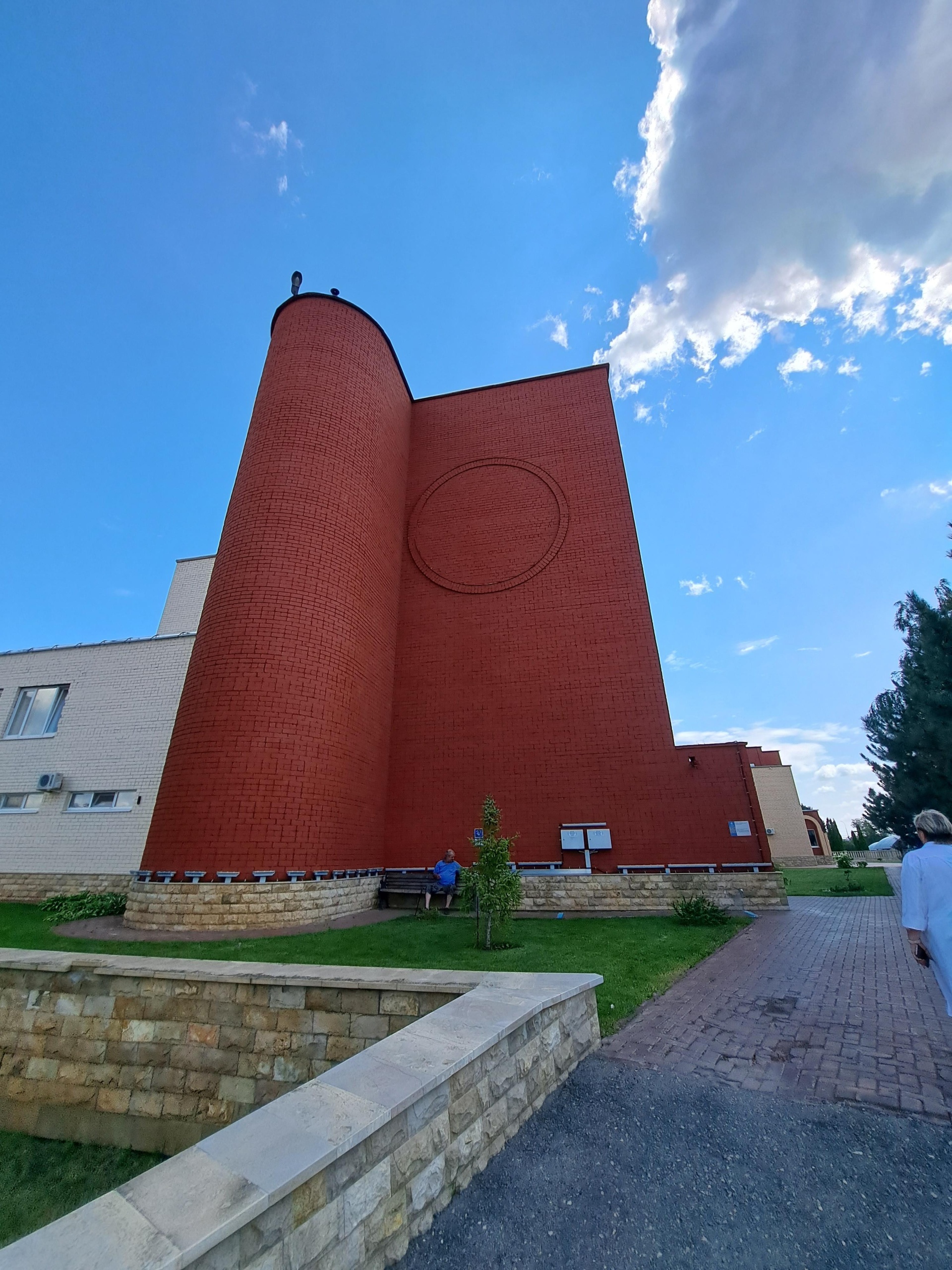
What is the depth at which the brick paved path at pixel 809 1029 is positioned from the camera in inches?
138

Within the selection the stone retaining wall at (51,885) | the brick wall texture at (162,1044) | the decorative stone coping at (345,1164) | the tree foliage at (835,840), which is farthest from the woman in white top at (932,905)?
the tree foliage at (835,840)

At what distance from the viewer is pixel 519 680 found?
14.0m

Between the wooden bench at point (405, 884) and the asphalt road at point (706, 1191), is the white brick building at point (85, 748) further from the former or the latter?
the asphalt road at point (706, 1191)

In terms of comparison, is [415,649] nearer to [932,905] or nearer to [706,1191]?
[932,905]

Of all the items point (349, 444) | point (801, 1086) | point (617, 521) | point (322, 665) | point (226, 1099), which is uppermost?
point (349, 444)

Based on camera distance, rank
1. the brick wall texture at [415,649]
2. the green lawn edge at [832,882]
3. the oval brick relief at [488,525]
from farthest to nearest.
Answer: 1. the green lawn edge at [832,882]
2. the oval brick relief at [488,525]
3. the brick wall texture at [415,649]

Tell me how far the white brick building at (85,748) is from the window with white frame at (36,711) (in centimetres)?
3

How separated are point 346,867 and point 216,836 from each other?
2.87m

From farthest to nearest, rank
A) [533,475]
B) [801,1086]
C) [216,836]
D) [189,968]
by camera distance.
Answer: [533,475], [216,836], [189,968], [801,1086]

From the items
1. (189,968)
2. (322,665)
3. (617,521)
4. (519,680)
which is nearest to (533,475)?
(617,521)

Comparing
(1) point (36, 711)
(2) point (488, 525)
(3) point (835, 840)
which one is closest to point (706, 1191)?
(2) point (488, 525)

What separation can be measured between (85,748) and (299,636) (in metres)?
8.44

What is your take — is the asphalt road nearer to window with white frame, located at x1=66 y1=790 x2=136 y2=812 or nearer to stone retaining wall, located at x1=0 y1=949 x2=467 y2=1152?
stone retaining wall, located at x1=0 y1=949 x2=467 y2=1152

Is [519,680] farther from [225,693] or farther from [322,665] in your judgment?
[225,693]
